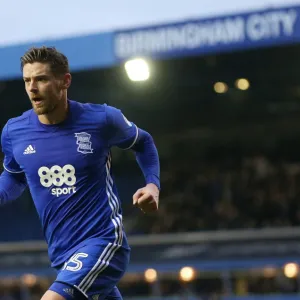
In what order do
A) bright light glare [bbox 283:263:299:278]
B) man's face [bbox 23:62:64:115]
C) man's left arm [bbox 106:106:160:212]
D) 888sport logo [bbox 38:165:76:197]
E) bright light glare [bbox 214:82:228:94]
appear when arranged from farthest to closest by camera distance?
bright light glare [bbox 214:82:228:94] < bright light glare [bbox 283:263:299:278] < man's left arm [bbox 106:106:160:212] < 888sport logo [bbox 38:165:76:197] < man's face [bbox 23:62:64:115]

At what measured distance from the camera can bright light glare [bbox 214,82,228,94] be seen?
18.5 m

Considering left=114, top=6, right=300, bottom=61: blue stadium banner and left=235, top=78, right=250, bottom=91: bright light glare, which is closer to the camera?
left=114, top=6, right=300, bottom=61: blue stadium banner

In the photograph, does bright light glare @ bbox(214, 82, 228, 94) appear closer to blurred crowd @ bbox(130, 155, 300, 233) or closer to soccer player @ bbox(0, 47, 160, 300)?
blurred crowd @ bbox(130, 155, 300, 233)

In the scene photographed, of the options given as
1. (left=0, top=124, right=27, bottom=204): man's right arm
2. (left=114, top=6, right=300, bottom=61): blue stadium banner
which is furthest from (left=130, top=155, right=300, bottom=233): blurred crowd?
(left=0, top=124, right=27, bottom=204): man's right arm

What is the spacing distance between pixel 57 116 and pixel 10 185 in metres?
0.60

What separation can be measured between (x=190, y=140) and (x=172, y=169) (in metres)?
Result: 1.86

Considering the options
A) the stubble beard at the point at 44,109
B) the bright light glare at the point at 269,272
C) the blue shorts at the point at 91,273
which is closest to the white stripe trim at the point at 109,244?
the blue shorts at the point at 91,273

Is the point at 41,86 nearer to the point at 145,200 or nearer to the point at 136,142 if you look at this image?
the point at 136,142

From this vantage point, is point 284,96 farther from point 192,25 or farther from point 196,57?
point 192,25

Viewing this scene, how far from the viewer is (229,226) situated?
58.0 feet

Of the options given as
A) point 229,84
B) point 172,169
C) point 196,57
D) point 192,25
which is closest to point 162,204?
point 172,169

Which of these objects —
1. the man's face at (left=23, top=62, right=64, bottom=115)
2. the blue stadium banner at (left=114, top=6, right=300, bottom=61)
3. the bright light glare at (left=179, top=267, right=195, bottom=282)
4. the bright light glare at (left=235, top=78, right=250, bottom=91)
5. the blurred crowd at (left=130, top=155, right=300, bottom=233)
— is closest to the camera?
the man's face at (left=23, top=62, right=64, bottom=115)

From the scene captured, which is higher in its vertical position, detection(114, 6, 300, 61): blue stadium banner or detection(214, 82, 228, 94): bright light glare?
detection(114, 6, 300, 61): blue stadium banner

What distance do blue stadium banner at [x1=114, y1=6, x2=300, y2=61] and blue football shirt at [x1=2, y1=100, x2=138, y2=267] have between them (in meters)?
8.55
